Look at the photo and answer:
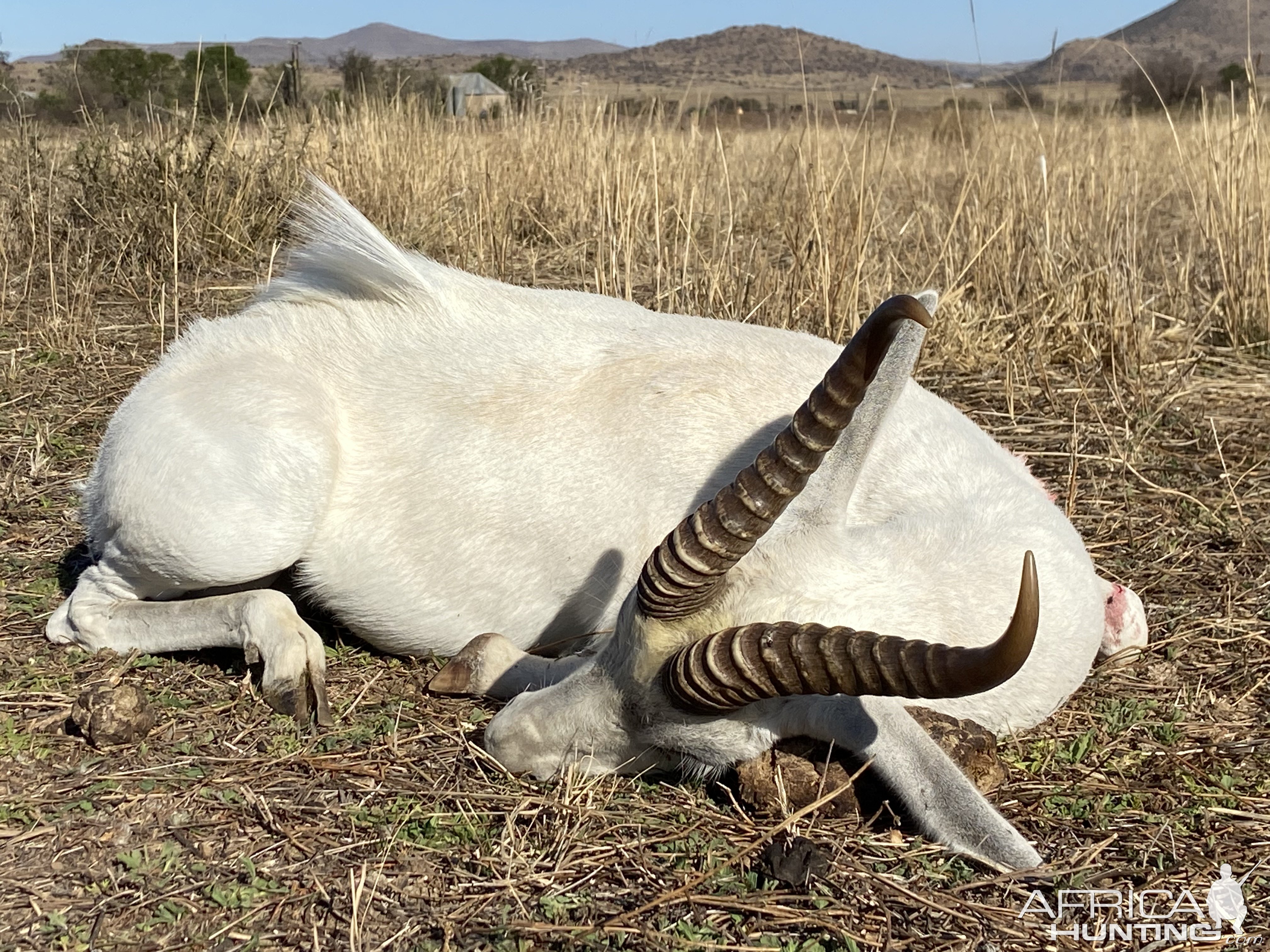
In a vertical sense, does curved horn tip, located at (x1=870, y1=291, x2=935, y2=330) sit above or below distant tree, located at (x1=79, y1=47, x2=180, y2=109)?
below

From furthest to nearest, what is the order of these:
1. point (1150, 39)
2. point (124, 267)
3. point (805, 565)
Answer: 1. point (1150, 39)
2. point (124, 267)
3. point (805, 565)

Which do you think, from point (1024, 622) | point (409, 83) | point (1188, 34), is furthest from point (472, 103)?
point (1188, 34)

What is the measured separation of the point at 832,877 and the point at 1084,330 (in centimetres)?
433

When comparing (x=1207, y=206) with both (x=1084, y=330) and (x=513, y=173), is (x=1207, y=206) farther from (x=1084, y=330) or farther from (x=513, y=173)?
(x=513, y=173)

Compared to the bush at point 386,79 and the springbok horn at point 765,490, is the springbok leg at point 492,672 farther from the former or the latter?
the bush at point 386,79

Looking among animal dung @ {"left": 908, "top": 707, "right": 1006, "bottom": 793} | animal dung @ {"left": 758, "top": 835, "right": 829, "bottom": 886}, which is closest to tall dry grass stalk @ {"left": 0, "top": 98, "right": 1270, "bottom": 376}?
animal dung @ {"left": 908, "top": 707, "right": 1006, "bottom": 793}

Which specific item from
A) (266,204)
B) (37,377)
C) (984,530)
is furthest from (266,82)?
(984,530)

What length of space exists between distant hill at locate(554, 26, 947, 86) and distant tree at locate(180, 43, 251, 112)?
51623mm

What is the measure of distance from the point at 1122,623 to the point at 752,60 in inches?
3772

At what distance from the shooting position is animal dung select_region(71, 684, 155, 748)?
2957 millimetres

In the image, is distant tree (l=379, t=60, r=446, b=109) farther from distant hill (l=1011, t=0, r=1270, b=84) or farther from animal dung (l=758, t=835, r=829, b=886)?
distant hill (l=1011, t=0, r=1270, b=84)

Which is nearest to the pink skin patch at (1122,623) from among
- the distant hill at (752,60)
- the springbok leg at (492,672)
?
the springbok leg at (492,672)

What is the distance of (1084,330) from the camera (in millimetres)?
6016

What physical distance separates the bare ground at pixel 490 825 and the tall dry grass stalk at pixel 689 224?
2705 millimetres
